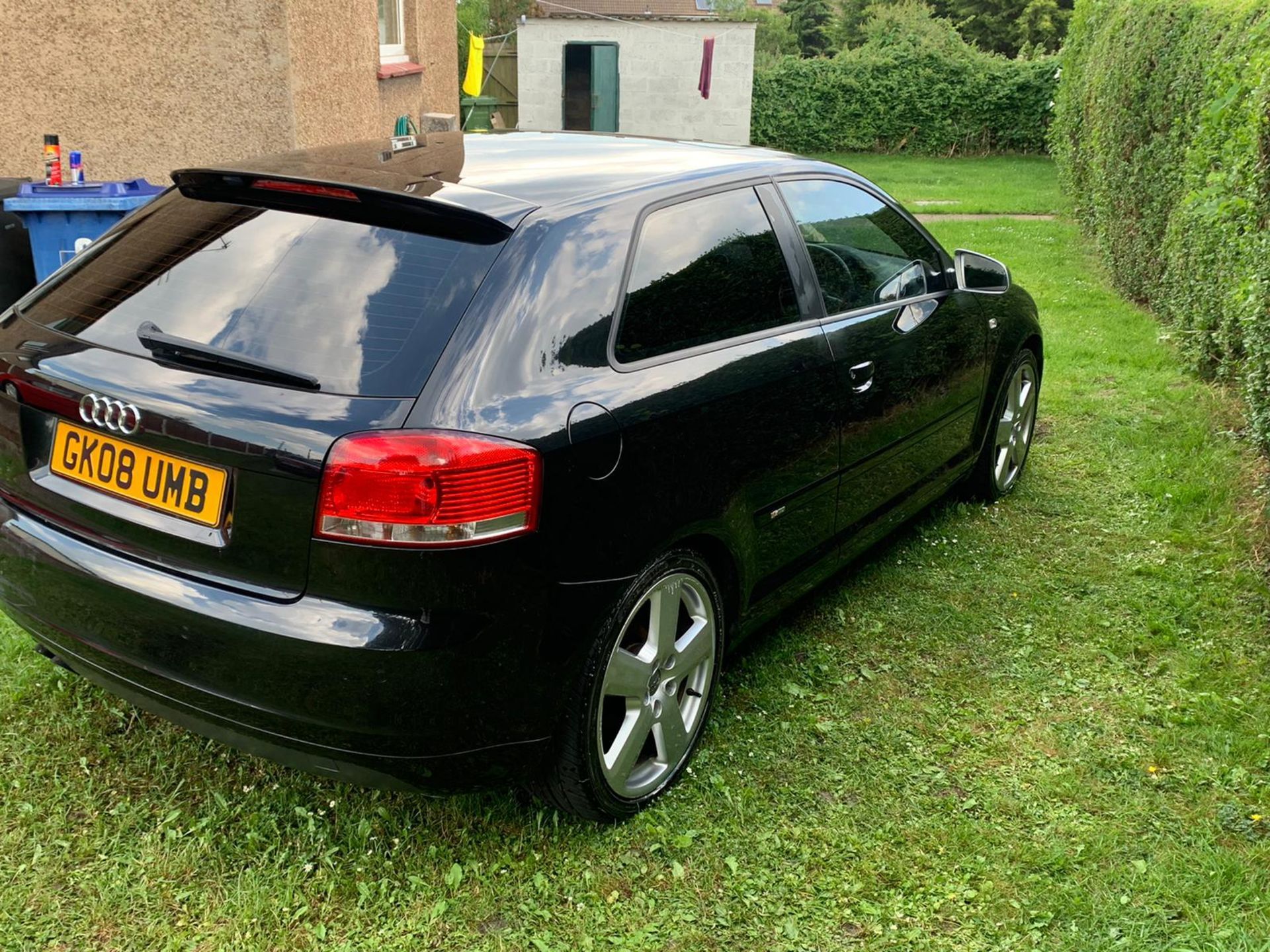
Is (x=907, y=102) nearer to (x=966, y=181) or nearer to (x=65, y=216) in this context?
(x=966, y=181)

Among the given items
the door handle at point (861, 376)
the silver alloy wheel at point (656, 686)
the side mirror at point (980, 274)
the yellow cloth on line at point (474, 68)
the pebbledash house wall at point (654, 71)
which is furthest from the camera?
the pebbledash house wall at point (654, 71)

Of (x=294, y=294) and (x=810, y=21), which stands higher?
(x=810, y=21)

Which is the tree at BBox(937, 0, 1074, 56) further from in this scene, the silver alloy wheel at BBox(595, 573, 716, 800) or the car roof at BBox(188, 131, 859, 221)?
the silver alloy wheel at BBox(595, 573, 716, 800)

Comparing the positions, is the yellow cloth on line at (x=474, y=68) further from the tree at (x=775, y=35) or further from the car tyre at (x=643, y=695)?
the tree at (x=775, y=35)

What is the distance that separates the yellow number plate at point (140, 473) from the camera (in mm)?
2476

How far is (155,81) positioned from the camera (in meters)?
7.57

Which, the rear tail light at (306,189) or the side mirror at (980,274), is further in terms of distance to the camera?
the side mirror at (980,274)

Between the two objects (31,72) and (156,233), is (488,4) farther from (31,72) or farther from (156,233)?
(156,233)

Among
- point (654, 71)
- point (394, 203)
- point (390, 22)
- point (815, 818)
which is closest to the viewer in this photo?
point (394, 203)

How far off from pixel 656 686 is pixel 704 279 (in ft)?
3.72

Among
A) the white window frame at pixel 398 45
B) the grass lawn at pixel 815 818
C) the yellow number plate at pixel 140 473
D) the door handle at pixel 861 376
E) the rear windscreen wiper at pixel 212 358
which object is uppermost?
the white window frame at pixel 398 45

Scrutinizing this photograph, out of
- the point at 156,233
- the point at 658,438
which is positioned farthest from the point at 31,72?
the point at 658,438

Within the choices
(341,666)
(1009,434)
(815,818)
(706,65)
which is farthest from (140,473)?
(706,65)

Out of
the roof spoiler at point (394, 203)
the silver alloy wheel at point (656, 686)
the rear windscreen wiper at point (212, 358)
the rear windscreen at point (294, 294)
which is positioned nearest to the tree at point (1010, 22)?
the silver alloy wheel at point (656, 686)
